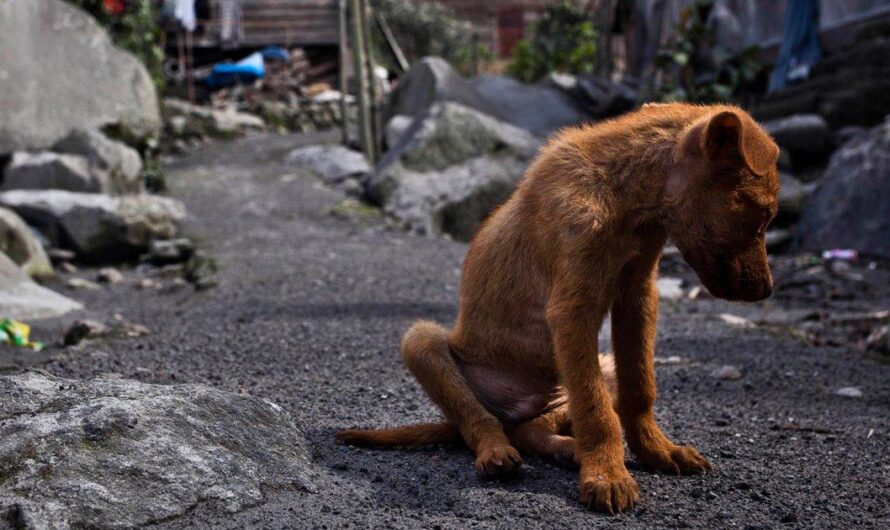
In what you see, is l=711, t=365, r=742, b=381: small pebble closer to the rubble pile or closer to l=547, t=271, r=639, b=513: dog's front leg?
l=547, t=271, r=639, b=513: dog's front leg

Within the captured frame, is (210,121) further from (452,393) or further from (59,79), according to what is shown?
(452,393)

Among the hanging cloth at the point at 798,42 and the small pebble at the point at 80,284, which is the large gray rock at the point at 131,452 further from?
the hanging cloth at the point at 798,42

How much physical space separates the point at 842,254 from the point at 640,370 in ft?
22.6

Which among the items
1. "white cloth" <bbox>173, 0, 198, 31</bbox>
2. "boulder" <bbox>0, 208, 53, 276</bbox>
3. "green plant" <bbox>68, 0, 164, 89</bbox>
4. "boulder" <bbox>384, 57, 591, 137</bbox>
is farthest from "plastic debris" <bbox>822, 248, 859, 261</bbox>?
"white cloth" <bbox>173, 0, 198, 31</bbox>

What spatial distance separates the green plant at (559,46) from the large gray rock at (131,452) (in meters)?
21.9

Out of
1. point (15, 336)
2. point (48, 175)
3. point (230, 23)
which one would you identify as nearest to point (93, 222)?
point (48, 175)

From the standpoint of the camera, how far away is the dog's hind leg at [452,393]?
360 centimetres

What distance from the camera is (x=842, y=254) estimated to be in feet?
32.0

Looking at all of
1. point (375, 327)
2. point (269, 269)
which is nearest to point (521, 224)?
point (375, 327)

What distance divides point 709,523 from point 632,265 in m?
0.98

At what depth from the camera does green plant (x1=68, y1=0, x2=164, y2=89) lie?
1688 centimetres

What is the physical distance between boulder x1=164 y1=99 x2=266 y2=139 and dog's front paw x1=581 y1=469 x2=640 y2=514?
1714cm

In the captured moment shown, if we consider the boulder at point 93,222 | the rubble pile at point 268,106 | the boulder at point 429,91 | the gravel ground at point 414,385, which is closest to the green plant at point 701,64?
the boulder at point 429,91

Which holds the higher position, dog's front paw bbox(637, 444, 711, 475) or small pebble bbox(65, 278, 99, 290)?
dog's front paw bbox(637, 444, 711, 475)
